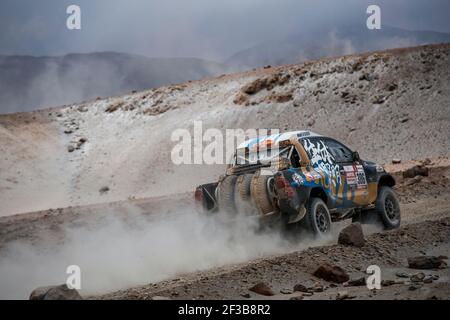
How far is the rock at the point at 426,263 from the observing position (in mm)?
8312

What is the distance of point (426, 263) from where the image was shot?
8.38 m

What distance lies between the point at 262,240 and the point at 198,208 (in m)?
1.50

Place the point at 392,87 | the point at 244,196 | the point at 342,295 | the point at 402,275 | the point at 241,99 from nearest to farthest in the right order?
the point at 342,295 < the point at 402,275 < the point at 244,196 < the point at 392,87 < the point at 241,99

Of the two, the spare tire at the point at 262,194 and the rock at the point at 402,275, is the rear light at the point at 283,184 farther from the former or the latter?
the rock at the point at 402,275

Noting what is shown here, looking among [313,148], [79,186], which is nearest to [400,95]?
[79,186]

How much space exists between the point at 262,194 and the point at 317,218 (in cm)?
113

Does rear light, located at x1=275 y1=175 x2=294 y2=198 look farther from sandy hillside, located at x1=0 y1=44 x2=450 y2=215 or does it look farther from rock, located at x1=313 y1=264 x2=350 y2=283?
sandy hillside, located at x1=0 y1=44 x2=450 y2=215

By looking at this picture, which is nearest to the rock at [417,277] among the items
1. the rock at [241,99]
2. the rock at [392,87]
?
the rock at [392,87]

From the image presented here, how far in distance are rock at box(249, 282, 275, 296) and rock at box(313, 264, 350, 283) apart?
99 cm

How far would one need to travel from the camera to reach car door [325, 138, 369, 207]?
38.4ft

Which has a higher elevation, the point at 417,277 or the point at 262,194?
the point at 262,194

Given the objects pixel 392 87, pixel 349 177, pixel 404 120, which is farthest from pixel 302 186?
pixel 392 87

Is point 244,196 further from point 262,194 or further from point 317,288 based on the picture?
point 317,288

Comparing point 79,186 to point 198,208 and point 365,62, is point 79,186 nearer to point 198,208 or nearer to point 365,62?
point 365,62
